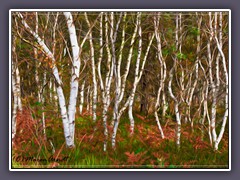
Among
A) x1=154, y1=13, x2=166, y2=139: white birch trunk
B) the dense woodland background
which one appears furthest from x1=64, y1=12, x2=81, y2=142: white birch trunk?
x1=154, y1=13, x2=166, y2=139: white birch trunk

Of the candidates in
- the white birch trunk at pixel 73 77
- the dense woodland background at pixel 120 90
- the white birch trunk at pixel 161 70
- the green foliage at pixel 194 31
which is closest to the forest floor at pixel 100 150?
the dense woodland background at pixel 120 90

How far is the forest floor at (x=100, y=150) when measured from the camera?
18.6ft

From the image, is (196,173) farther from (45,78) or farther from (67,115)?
(45,78)

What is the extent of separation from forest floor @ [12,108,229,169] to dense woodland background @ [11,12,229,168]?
2cm

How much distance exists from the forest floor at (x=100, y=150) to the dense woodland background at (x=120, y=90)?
18 mm

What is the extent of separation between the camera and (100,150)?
5762mm

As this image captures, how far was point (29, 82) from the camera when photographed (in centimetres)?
582

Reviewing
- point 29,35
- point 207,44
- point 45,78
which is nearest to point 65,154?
point 45,78

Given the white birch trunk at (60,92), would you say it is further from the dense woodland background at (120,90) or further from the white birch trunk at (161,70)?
the white birch trunk at (161,70)

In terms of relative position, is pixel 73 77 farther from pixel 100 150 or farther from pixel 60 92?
pixel 100 150

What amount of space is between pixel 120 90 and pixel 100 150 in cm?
118

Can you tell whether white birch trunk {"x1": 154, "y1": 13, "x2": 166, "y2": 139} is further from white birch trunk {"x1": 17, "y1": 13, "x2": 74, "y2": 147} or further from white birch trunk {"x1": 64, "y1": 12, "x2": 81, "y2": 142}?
white birch trunk {"x1": 17, "y1": 13, "x2": 74, "y2": 147}
